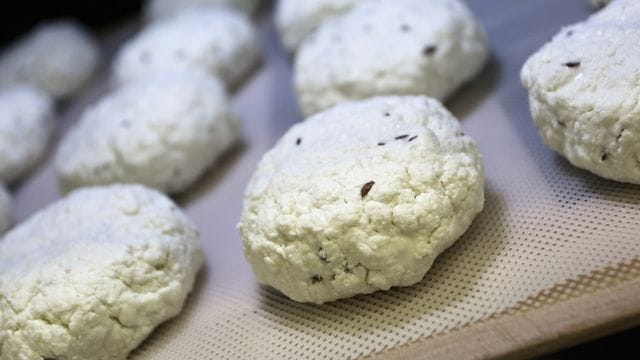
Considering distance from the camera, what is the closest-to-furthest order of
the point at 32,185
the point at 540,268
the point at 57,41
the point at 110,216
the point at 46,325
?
1. the point at 540,268
2. the point at 46,325
3. the point at 110,216
4. the point at 32,185
5. the point at 57,41

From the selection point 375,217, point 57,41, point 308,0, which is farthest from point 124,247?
point 57,41

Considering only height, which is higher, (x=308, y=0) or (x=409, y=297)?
(x=308, y=0)

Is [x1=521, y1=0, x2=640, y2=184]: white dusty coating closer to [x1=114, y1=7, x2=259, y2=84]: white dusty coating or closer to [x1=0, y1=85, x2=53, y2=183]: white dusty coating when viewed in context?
[x1=114, y1=7, x2=259, y2=84]: white dusty coating

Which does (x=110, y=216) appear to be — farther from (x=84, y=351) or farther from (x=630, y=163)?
(x=630, y=163)

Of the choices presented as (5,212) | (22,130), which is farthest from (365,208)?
(22,130)

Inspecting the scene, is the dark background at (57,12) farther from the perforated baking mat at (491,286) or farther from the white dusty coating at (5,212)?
the perforated baking mat at (491,286)

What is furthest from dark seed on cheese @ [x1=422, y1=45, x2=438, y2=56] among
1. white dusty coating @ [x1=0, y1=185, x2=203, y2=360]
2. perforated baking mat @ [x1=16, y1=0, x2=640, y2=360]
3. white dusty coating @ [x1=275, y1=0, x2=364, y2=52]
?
white dusty coating @ [x1=0, y1=185, x2=203, y2=360]

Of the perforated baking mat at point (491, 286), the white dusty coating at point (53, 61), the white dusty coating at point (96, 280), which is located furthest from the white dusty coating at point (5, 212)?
the white dusty coating at point (53, 61)
